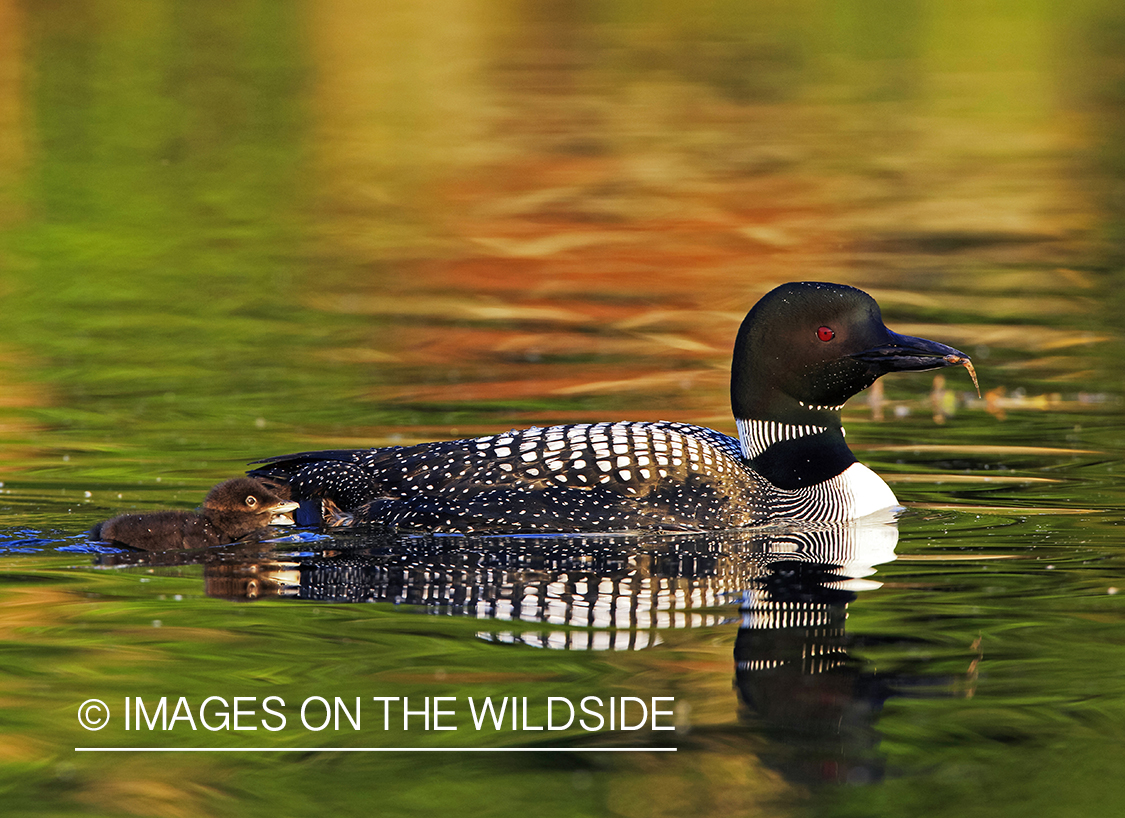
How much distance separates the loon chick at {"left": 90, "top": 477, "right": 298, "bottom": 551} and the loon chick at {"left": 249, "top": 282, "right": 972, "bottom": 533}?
30 cm

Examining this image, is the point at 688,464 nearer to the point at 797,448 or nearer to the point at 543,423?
the point at 797,448

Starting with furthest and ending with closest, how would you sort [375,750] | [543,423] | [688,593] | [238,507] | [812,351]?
[543,423], [812,351], [238,507], [688,593], [375,750]

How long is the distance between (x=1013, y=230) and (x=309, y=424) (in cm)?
845

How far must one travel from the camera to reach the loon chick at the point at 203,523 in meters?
5.96

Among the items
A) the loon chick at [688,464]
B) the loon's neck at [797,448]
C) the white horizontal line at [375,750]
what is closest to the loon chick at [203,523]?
the loon chick at [688,464]

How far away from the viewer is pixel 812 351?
6.40 m

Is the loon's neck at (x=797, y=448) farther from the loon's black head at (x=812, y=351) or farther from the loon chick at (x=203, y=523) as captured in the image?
the loon chick at (x=203, y=523)

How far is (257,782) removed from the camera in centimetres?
391

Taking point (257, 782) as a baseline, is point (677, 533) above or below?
above

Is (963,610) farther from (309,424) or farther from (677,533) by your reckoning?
(309,424)

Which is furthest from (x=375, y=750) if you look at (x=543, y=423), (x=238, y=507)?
(x=543, y=423)

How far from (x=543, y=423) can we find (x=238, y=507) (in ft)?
7.73

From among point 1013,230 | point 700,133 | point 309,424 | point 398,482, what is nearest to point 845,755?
point 398,482

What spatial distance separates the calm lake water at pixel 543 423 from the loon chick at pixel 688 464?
0.41 ft
